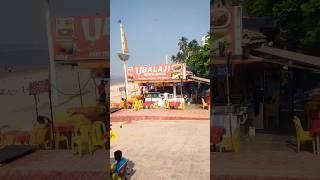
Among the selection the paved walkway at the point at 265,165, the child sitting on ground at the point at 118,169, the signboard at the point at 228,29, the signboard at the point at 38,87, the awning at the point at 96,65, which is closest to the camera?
the paved walkway at the point at 265,165

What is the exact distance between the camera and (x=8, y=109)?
20.0 ft

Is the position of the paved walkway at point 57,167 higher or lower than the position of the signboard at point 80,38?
lower

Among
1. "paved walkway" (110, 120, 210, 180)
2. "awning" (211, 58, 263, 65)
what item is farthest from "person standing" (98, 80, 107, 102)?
"awning" (211, 58, 263, 65)

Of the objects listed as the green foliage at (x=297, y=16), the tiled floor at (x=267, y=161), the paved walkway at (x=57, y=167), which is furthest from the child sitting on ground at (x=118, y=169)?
the green foliage at (x=297, y=16)

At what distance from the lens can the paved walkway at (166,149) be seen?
5.64m

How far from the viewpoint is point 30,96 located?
19.7 ft

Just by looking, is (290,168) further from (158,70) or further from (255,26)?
(158,70)

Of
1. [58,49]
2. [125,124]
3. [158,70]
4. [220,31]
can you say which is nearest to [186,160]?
[220,31]

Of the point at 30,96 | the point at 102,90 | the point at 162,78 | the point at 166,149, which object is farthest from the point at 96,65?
the point at 162,78

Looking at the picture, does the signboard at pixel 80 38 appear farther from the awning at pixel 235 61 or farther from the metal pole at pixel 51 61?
the awning at pixel 235 61

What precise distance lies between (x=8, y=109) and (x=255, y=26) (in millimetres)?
3631

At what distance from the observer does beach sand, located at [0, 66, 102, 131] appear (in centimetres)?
580

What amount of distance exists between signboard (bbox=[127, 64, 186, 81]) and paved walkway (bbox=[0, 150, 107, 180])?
13.1 metres

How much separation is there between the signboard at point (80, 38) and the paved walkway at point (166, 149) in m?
1.63
